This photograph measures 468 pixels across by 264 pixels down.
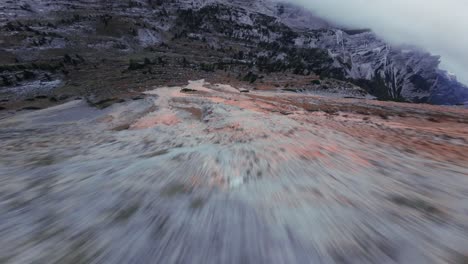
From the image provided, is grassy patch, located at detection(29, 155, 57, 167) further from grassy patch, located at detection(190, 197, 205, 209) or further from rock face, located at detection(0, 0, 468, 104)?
rock face, located at detection(0, 0, 468, 104)

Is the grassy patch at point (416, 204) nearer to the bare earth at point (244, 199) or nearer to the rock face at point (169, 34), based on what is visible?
the bare earth at point (244, 199)

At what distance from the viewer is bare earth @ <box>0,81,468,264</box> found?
3246 mm

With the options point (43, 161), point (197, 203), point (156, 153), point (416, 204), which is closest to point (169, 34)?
point (43, 161)

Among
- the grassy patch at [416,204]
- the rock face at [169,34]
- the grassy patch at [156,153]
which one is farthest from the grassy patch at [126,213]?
the rock face at [169,34]

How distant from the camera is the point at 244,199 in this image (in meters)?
4.74

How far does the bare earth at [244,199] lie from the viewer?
3246 millimetres

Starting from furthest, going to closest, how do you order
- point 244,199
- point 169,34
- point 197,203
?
point 169,34
point 244,199
point 197,203

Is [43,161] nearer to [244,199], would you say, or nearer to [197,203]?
[197,203]

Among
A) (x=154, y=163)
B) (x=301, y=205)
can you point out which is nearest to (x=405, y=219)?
(x=301, y=205)

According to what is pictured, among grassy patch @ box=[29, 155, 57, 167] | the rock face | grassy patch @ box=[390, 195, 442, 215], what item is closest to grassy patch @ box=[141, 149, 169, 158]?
grassy patch @ box=[29, 155, 57, 167]

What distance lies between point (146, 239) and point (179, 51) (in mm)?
117433

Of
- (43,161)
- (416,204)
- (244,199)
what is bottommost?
(43,161)

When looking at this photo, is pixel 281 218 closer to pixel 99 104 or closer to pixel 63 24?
pixel 99 104

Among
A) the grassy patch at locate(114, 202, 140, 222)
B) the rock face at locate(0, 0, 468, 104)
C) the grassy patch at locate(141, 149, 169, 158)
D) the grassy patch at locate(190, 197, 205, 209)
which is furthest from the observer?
the rock face at locate(0, 0, 468, 104)
